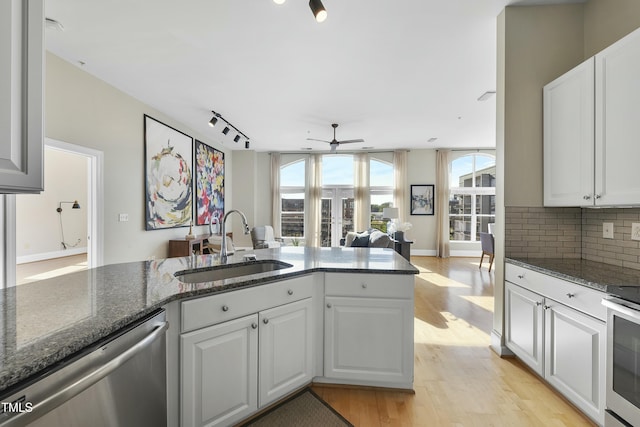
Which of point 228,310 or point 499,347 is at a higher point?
point 228,310

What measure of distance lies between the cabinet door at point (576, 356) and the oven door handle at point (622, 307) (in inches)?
5.6

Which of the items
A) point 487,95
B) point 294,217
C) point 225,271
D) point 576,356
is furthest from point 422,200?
point 225,271

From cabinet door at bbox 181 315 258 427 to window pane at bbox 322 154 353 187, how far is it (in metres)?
6.74

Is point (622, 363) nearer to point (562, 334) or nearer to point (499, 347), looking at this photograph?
point (562, 334)

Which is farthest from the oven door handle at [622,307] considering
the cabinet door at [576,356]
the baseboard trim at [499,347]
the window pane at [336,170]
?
the window pane at [336,170]

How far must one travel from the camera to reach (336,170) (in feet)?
26.6

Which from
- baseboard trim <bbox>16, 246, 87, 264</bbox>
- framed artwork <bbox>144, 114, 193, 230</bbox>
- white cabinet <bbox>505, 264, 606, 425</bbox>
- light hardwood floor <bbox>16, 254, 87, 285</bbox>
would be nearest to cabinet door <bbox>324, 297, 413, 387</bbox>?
white cabinet <bbox>505, 264, 606, 425</bbox>

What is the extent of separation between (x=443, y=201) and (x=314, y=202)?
3.48 m

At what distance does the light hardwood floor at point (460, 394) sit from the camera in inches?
66.6

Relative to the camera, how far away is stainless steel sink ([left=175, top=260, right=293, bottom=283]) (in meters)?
1.78

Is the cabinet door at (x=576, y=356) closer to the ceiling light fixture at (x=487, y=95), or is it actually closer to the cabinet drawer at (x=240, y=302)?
the cabinet drawer at (x=240, y=302)

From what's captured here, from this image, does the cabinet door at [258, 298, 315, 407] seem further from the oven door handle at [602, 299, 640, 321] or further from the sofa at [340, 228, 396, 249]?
the sofa at [340, 228, 396, 249]

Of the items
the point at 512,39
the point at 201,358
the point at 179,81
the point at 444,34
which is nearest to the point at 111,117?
the point at 179,81

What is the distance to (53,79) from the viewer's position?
3012 millimetres
